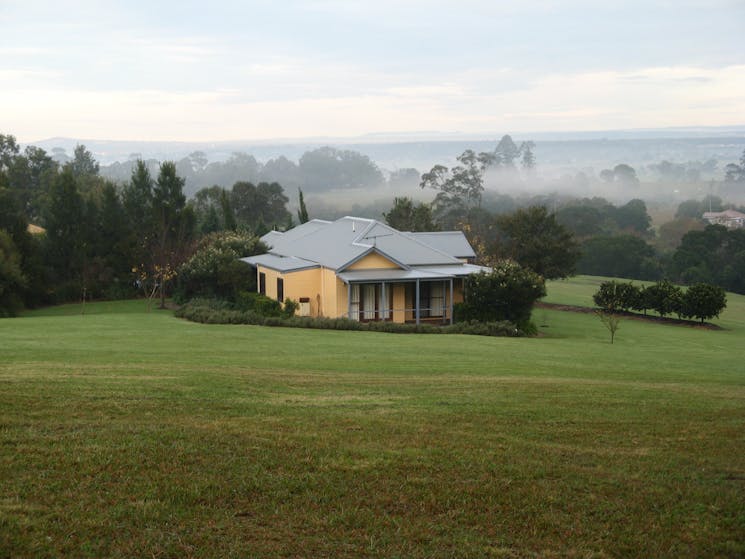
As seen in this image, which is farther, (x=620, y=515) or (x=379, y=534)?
(x=620, y=515)

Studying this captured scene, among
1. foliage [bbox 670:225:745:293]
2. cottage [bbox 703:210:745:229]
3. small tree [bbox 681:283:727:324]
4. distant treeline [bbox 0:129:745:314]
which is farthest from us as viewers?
cottage [bbox 703:210:745:229]

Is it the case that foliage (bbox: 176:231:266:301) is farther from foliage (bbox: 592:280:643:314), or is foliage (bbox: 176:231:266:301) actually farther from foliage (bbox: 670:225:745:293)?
foliage (bbox: 670:225:745:293)

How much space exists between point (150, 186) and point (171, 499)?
4619cm

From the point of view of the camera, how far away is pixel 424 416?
10594mm

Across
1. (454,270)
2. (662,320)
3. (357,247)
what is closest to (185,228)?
(357,247)

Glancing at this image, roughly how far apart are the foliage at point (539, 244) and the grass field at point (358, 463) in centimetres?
3654

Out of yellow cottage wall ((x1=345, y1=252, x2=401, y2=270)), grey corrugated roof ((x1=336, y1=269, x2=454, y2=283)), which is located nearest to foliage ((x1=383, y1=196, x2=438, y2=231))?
yellow cottage wall ((x1=345, y1=252, x2=401, y2=270))

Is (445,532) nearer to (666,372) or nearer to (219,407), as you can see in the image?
(219,407)

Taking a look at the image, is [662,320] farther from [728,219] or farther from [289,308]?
[728,219]

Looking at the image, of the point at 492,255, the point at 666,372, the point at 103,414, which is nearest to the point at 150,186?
the point at 492,255

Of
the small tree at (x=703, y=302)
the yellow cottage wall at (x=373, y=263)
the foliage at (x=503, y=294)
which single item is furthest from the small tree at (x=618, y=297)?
the yellow cottage wall at (x=373, y=263)

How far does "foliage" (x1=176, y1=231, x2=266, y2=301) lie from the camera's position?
39500mm

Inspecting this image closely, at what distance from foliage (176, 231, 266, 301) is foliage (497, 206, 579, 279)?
17.6m

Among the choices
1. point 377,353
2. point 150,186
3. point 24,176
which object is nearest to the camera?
point 377,353
